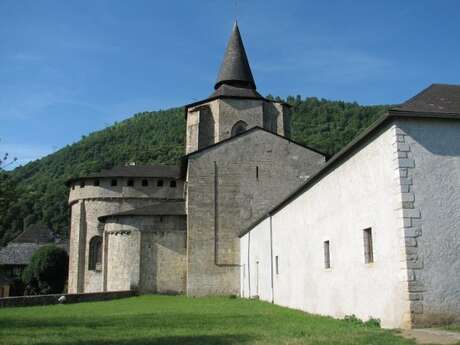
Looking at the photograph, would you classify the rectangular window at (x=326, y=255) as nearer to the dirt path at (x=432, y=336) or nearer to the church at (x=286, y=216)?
the church at (x=286, y=216)

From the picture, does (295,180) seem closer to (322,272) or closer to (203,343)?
(322,272)

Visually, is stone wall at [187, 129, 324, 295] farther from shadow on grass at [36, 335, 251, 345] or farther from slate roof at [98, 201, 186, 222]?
shadow on grass at [36, 335, 251, 345]

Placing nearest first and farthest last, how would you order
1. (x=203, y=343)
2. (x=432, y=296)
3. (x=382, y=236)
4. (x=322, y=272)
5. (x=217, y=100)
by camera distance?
1. (x=203, y=343)
2. (x=432, y=296)
3. (x=382, y=236)
4. (x=322, y=272)
5. (x=217, y=100)

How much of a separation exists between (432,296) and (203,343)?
13.7 ft

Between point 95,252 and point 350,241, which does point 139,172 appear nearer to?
point 95,252

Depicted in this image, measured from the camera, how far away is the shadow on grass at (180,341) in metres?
8.38

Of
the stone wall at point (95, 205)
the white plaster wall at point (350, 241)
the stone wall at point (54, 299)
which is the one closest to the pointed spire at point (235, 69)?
the stone wall at point (95, 205)

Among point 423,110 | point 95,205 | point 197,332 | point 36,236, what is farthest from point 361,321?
point 36,236

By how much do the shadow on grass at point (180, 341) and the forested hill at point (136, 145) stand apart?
168 ft

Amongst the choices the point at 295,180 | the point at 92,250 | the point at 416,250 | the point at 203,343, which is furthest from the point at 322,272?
the point at 92,250

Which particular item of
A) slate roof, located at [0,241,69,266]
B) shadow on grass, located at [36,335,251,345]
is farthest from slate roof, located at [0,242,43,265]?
shadow on grass, located at [36,335,251,345]

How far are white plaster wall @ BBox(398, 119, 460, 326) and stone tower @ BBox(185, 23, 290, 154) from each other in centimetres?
2201

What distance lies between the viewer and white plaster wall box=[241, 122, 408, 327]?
32.3 ft

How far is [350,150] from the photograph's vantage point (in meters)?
11.7
